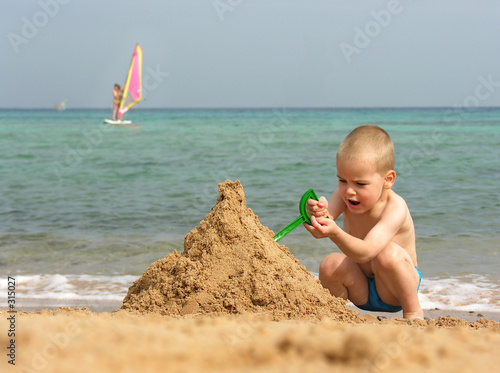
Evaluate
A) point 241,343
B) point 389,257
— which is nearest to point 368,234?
point 389,257

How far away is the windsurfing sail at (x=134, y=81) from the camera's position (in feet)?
79.2

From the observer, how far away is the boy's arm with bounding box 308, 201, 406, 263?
222 centimetres

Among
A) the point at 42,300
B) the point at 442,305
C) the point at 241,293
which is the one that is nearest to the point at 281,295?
the point at 241,293

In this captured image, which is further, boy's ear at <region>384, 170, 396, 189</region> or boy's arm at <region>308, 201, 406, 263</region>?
boy's ear at <region>384, 170, 396, 189</region>

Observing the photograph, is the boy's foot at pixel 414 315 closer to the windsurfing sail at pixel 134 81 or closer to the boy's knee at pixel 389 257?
the boy's knee at pixel 389 257

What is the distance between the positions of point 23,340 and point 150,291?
0.97 meters

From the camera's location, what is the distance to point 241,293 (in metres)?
2.28

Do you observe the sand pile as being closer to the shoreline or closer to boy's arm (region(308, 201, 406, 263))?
boy's arm (region(308, 201, 406, 263))

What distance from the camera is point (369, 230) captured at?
8.59 feet

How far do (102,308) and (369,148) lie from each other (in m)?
1.94

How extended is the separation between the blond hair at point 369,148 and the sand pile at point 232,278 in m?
0.54

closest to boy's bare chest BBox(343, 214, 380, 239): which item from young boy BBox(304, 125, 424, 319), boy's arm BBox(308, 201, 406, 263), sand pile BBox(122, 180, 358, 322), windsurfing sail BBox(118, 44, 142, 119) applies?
young boy BBox(304, 125, 424, 319)

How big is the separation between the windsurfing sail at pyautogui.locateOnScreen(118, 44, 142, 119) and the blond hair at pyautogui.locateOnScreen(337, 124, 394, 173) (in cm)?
2270

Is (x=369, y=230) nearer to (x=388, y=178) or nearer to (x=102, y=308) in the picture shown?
(x=388, y=178)
